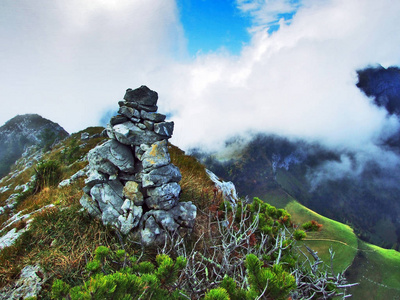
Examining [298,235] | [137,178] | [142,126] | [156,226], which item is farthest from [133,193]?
[298,235]

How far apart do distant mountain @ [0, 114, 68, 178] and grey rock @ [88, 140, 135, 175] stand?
9037 centimetres

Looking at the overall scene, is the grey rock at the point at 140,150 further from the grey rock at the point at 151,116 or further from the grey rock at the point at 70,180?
the grey rock at the point at 70,180

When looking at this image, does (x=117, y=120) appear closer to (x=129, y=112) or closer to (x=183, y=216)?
(x=129, y=112)

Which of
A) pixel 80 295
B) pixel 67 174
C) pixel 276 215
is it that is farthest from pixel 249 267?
pixel 67 174

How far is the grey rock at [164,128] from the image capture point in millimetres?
6672

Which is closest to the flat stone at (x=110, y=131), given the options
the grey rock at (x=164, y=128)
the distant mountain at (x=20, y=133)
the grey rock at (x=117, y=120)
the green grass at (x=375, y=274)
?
the grey rock at (x=117, y=120)

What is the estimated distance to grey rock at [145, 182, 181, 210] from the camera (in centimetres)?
614

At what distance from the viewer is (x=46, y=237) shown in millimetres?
5609

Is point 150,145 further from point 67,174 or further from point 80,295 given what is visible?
point 67,174

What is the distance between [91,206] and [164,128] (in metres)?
3.53

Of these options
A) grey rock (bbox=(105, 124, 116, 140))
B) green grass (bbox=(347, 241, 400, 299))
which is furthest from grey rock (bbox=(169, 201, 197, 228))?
green grass (bbox=(347, 241, 400, 299))

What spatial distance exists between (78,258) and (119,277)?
13.4 feet

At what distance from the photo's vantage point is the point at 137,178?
258 inches

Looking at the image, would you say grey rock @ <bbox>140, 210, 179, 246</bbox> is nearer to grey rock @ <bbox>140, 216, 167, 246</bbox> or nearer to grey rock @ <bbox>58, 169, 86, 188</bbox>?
grey rock @ <bbox>140, 216, 167, 246</bbox>
